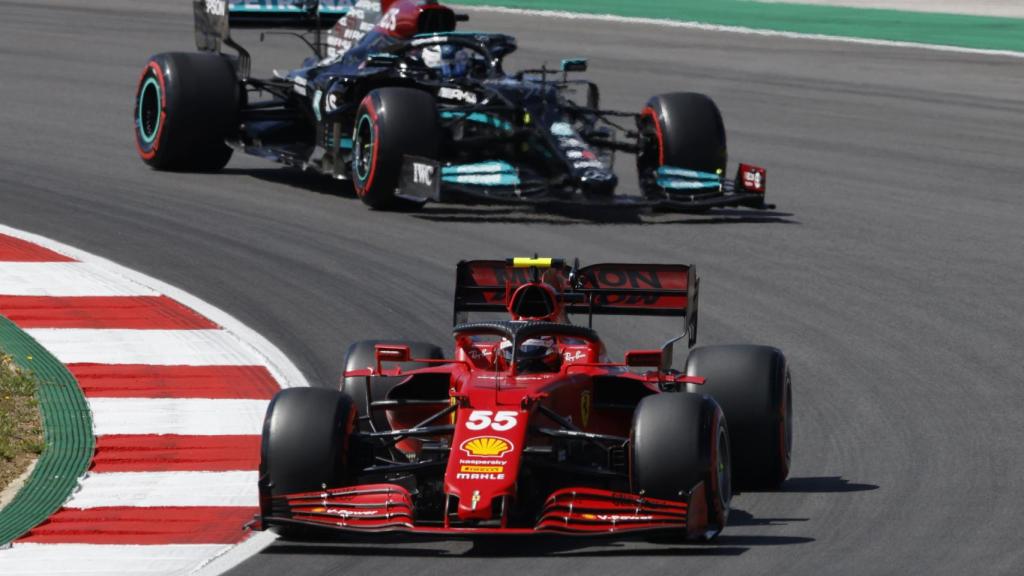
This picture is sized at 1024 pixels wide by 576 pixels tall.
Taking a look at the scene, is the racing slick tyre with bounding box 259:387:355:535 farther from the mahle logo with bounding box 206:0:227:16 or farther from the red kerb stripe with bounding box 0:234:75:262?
the mahle logo with bounding box 206:0:227:16

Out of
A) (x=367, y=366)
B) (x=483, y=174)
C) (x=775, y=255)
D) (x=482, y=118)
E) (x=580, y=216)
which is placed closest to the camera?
(x=367, y=366)

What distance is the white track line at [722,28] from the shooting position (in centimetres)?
2855

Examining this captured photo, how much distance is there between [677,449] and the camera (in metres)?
7.85

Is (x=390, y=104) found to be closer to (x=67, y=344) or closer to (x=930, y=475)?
(x=67, y=344)

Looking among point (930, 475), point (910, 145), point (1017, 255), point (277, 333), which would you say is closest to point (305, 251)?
point (277, 333)

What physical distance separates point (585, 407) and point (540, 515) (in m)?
0.98

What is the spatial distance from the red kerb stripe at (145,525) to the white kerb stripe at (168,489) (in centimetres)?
9

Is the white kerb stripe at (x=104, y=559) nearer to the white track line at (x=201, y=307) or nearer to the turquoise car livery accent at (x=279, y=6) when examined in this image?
the white track line at (x=201, y=307)

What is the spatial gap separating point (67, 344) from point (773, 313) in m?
4.52

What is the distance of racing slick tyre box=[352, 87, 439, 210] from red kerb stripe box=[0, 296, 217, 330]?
3.39 meters

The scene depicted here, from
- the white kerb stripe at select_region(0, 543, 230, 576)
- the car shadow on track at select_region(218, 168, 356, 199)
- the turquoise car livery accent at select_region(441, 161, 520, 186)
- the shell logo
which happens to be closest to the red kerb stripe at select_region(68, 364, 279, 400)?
the white kerb stripe at select_region(0, 543, 230, 576)

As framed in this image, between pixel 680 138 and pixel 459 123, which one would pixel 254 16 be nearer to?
pixel 459 123

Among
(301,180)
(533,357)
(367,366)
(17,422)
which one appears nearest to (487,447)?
(533,357)

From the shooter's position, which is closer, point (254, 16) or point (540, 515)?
point (540, 515)
